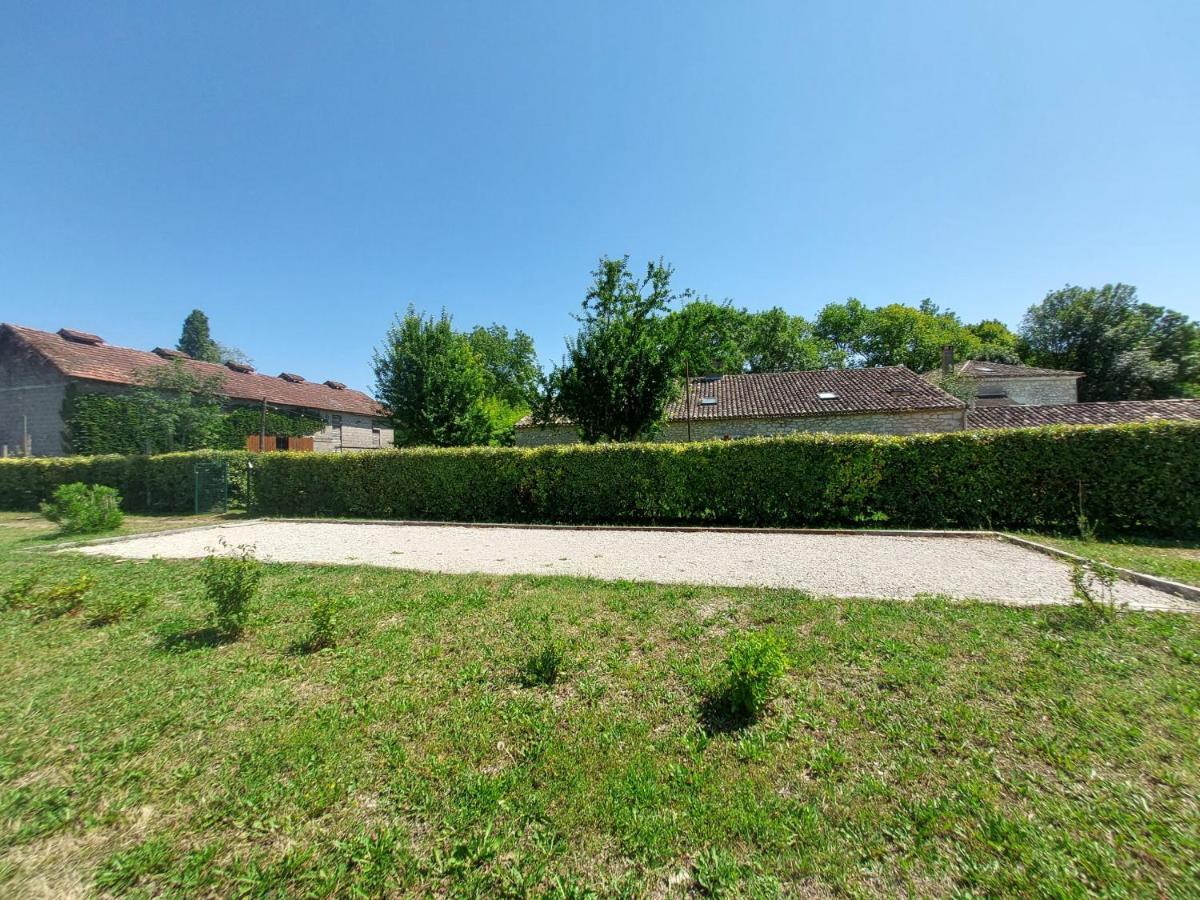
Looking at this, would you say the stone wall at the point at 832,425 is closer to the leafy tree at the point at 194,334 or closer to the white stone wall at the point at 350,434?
the white stone wall at the point at 350,434

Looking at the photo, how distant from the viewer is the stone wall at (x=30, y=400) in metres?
22.4

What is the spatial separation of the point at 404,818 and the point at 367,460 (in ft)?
47.2

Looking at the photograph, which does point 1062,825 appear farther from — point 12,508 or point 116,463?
point 12,508

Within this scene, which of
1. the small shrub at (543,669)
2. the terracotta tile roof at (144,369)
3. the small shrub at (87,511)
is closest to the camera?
the small shrub at (543,669)

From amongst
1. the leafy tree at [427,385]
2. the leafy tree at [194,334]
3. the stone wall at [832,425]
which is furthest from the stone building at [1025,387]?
the leafy tree at [194,334]

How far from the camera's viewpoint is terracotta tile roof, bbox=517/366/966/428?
828 inches

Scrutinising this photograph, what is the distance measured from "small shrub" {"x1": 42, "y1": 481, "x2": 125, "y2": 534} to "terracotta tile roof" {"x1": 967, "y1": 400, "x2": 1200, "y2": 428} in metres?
28.0

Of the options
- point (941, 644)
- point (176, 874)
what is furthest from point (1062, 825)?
point (176, 874)

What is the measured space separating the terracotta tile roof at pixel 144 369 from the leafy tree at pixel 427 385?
2.35 metres

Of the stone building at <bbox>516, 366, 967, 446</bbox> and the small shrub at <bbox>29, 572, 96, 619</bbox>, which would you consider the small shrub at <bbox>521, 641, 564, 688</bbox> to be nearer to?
the small shrub at <bbox>29, 572, 96, 619</bbox>

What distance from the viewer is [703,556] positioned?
Result: 26.7 ft

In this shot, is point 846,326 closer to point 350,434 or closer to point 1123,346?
point 1123,346

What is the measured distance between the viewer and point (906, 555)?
7.72 meters

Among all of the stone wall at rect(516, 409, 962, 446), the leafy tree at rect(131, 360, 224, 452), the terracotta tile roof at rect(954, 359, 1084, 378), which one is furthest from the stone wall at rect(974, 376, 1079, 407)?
the leafy tree at rect(131, 360, 224, 452)
